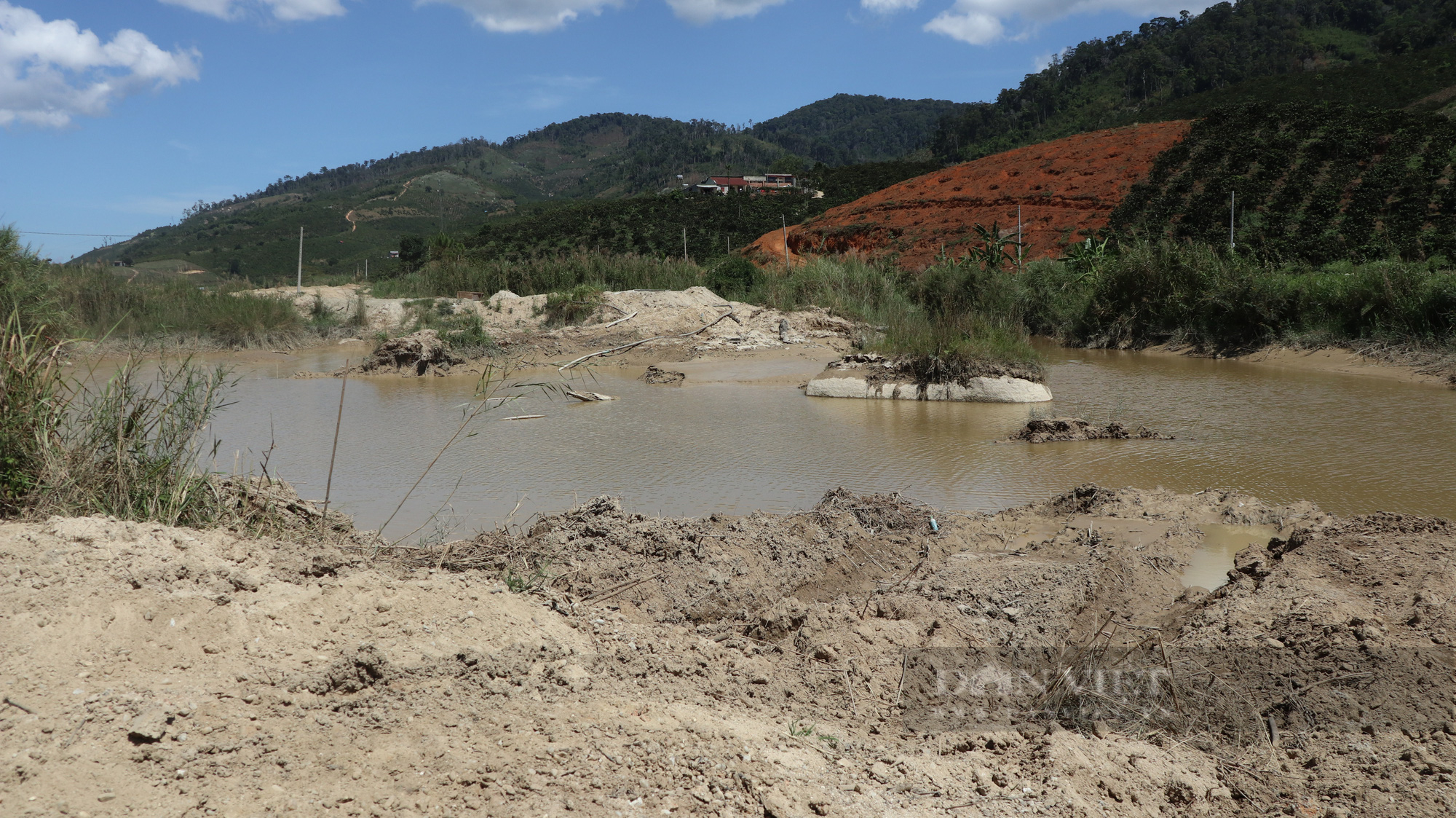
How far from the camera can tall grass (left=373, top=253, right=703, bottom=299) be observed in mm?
24844

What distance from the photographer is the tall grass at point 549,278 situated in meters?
24.8

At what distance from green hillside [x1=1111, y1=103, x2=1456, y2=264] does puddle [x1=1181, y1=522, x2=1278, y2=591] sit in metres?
26.7

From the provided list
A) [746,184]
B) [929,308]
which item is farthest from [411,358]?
[746,184]

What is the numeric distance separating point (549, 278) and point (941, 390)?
16.8 metres

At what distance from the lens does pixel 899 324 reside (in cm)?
1328

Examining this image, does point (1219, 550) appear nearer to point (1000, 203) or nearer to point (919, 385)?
point (919, 385)

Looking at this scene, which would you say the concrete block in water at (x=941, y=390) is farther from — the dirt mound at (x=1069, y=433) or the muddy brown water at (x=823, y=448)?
the dirt mound at (x=1069, y=433)

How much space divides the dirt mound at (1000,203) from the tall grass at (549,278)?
10.9m

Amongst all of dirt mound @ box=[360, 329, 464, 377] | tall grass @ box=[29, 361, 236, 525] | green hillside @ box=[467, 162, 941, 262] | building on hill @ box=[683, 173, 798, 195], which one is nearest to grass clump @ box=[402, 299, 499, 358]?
dirt mound @ box=[360, 329, 464, 377]

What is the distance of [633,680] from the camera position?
2.80 meters

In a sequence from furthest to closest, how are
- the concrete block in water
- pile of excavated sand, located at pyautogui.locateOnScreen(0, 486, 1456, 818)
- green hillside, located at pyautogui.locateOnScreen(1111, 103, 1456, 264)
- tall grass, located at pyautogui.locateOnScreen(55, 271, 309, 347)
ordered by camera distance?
green hillside, located at pyautogui.locateOnScreen(1111, 103, 1456, 264), tall grass, located at pyautogui.locateOnScreen(55, 271, 309, 347), the concrete block in water, pile of excavated sand, located at pyautogui.locateOnScreen(0, 486, 1456, 818)

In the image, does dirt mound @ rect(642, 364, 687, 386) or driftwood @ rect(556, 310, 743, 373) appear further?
driftwood @ rect(556, 310, 743, 373)

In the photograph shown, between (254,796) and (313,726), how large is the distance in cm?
34

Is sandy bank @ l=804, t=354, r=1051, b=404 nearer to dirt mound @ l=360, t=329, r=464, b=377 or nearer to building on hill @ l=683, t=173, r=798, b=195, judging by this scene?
dirt mound @ l=360, t=329, r=464, b=377
